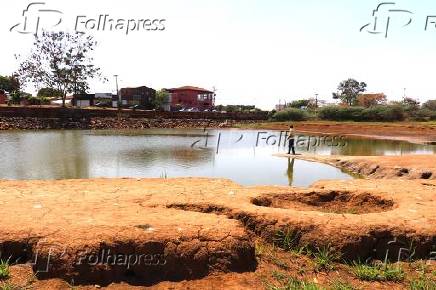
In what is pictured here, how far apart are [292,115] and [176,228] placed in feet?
217

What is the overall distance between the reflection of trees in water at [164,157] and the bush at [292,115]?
46206 millimetres

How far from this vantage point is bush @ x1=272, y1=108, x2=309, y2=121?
70019mm

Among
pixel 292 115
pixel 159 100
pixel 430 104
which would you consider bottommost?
pixel 292 115

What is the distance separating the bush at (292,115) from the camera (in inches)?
2757

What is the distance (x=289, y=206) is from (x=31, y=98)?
221 feet

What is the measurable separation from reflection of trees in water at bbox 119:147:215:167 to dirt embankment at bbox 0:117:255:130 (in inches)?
1113

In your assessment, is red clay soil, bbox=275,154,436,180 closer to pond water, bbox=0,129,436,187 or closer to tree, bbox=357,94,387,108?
pond water, bbox=0,129,436,187

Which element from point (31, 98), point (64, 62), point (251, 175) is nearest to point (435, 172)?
point (251, 175)

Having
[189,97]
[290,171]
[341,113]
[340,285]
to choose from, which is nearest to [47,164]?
[290,171]

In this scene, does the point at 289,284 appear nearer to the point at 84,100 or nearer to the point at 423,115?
the point at 423,115

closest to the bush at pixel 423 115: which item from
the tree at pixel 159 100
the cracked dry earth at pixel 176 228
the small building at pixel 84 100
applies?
the tree at pixel 159 100

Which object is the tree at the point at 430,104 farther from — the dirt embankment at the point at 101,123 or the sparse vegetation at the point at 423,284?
the sparse vegetation at the point at 423,284

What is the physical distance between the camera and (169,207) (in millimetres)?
7199

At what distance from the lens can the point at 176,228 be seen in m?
5.75
